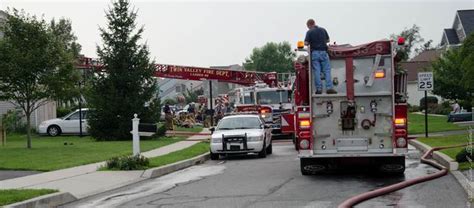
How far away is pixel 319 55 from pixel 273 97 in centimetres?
1867

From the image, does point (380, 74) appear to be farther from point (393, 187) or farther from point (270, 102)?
point (270, 102)

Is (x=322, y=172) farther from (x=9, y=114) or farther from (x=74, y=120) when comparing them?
(x=74, y=120)

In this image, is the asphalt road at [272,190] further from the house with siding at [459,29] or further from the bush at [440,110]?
the house with siding at [459,29]

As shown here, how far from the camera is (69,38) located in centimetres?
6556

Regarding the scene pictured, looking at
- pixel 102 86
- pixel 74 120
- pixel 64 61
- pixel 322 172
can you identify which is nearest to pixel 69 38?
pixel 74 120

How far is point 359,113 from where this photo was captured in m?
13.5

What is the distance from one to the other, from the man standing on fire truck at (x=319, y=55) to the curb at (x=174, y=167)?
483cm

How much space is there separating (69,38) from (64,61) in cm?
4361

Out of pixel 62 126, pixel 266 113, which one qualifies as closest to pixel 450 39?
pixel 266 113

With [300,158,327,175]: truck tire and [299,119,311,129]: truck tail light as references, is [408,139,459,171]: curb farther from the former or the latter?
[299,119,311,129]: truck tail light

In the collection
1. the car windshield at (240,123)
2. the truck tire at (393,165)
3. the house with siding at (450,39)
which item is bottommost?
the truck tire at (393,165)

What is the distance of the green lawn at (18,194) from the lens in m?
10.7

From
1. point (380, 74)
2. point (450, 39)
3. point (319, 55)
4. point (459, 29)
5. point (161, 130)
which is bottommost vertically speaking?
point (161, 130)

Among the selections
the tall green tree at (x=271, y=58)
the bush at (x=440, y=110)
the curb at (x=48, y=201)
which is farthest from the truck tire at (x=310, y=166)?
the tall green tree at (x=271, y=58)
